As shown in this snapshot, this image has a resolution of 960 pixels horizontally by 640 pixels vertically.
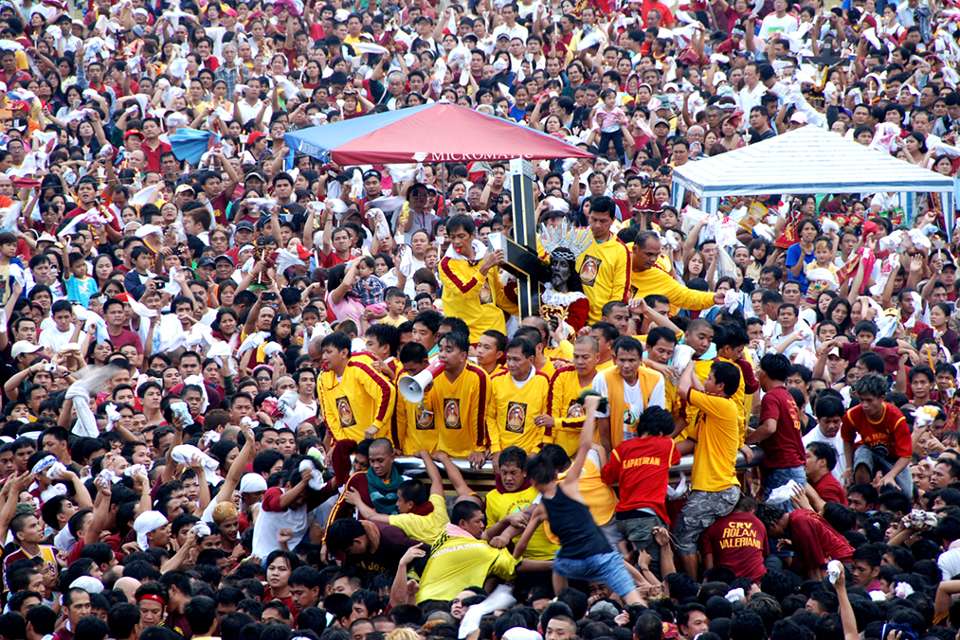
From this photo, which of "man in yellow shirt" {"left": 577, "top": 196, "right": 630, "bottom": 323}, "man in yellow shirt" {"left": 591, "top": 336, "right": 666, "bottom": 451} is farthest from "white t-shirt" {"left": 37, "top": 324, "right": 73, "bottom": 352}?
"man in yellow shirt" {"left": 591, "top": 336, "right": 666, "bottom": 451}

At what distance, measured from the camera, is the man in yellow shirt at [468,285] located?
11.7 meters

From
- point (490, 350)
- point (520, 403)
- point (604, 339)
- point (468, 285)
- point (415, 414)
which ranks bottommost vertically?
point (415, 414)

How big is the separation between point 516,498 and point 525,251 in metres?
1.87

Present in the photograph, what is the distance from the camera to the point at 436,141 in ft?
41.6

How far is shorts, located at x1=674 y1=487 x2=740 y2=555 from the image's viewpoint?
10.2 metres

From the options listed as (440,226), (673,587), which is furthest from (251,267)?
(673,587)

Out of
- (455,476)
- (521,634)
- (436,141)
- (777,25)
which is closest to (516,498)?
(455,476)

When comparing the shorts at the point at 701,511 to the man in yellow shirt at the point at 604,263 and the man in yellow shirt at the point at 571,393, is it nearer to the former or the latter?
the man in yellow shirt at the point at 571,393

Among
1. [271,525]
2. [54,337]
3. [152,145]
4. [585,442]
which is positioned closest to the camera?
[585,442]

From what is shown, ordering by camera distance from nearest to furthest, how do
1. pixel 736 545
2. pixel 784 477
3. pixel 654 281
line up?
pixel 736 545 → pixel 784 477 → pixel 654 281

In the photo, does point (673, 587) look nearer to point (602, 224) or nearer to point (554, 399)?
point (554, 399)

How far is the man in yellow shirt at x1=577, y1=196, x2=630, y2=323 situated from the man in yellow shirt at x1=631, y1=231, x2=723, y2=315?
0.31 metres

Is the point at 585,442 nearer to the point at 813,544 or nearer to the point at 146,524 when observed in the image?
the point at 813,544

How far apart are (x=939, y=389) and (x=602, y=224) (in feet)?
12.6
